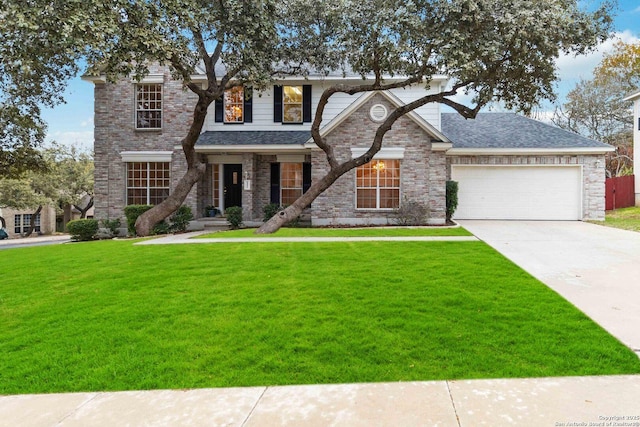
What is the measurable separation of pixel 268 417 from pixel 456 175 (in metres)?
16.7

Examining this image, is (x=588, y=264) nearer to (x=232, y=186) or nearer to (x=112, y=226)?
(x=232, y=186)

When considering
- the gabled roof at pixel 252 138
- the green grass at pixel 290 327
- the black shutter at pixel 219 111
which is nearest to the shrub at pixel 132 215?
the gabled roof at pixel 252 138

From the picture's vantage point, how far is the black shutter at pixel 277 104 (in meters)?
18.1

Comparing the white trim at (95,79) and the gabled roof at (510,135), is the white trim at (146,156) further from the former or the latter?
the gabled roof at (510,135)

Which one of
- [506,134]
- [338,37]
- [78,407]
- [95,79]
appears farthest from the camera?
[506,134]

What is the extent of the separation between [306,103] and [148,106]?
6934 millimetres

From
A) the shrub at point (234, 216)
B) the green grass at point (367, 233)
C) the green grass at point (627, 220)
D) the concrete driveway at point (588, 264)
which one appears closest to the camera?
the concrete driveway at point (588, 264)

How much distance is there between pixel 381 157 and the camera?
1591cm

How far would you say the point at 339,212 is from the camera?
53.0 feet

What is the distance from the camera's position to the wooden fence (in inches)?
924

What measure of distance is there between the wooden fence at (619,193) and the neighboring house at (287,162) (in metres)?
7.74

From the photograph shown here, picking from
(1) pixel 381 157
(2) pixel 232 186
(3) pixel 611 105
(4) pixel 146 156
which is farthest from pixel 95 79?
(3) pixel 611 105

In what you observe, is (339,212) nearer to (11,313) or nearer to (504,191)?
(504,191)

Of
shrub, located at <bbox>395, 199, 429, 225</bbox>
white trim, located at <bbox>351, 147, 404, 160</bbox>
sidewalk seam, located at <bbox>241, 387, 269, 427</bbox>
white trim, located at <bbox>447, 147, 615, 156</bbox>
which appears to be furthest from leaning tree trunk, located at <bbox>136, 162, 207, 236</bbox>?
sidewalk seam, located at <bbox>241, 387, 269, 427</bbox>
